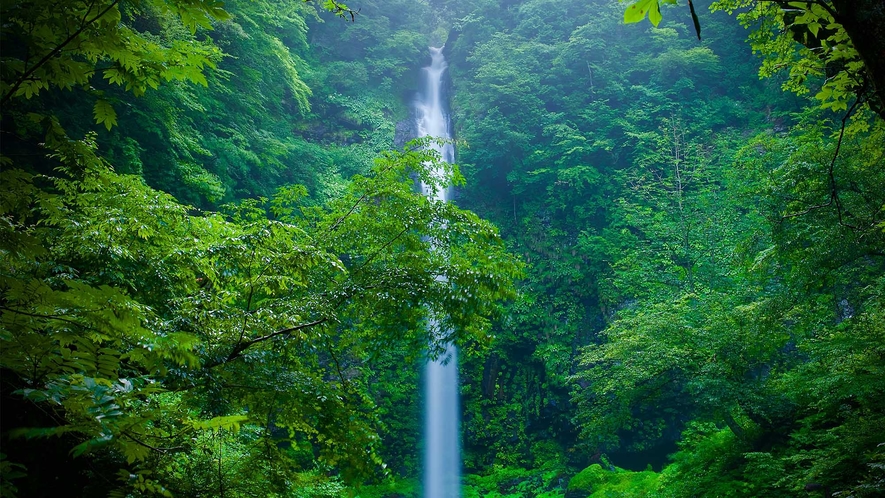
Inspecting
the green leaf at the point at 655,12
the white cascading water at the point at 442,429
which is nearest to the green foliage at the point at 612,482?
the white cascading water at the point at 442,429

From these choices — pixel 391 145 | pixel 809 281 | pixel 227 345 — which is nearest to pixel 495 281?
pixel 227 345

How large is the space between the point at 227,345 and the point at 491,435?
11.6 meters

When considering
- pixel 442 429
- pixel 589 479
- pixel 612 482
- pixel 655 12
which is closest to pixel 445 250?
pixel 655 12

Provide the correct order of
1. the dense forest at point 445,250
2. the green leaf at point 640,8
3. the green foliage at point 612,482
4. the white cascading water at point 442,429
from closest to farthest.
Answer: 1. the green leaf at point 640,8
2. the dense forest at point 445,250
3. the green foliage at point 612,482
4. the white cascading water at point 442,429

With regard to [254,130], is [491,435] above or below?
below

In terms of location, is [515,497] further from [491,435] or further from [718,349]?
[718,349]

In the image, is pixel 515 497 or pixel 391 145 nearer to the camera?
pixel 515 497

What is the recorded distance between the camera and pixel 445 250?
5.29m

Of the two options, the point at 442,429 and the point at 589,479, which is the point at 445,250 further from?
the point at 442,429

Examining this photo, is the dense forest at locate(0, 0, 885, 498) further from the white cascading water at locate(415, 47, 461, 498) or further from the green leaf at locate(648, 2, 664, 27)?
the white cascading water at locate(415, 47, 461, 498)

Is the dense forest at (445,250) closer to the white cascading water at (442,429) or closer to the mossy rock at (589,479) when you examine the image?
the mossy rock at (589,479)

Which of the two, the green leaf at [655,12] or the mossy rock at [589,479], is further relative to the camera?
the mossy rock at [589,479]

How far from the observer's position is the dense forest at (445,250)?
6.61ft

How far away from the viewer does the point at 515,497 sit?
11703 millimetres
